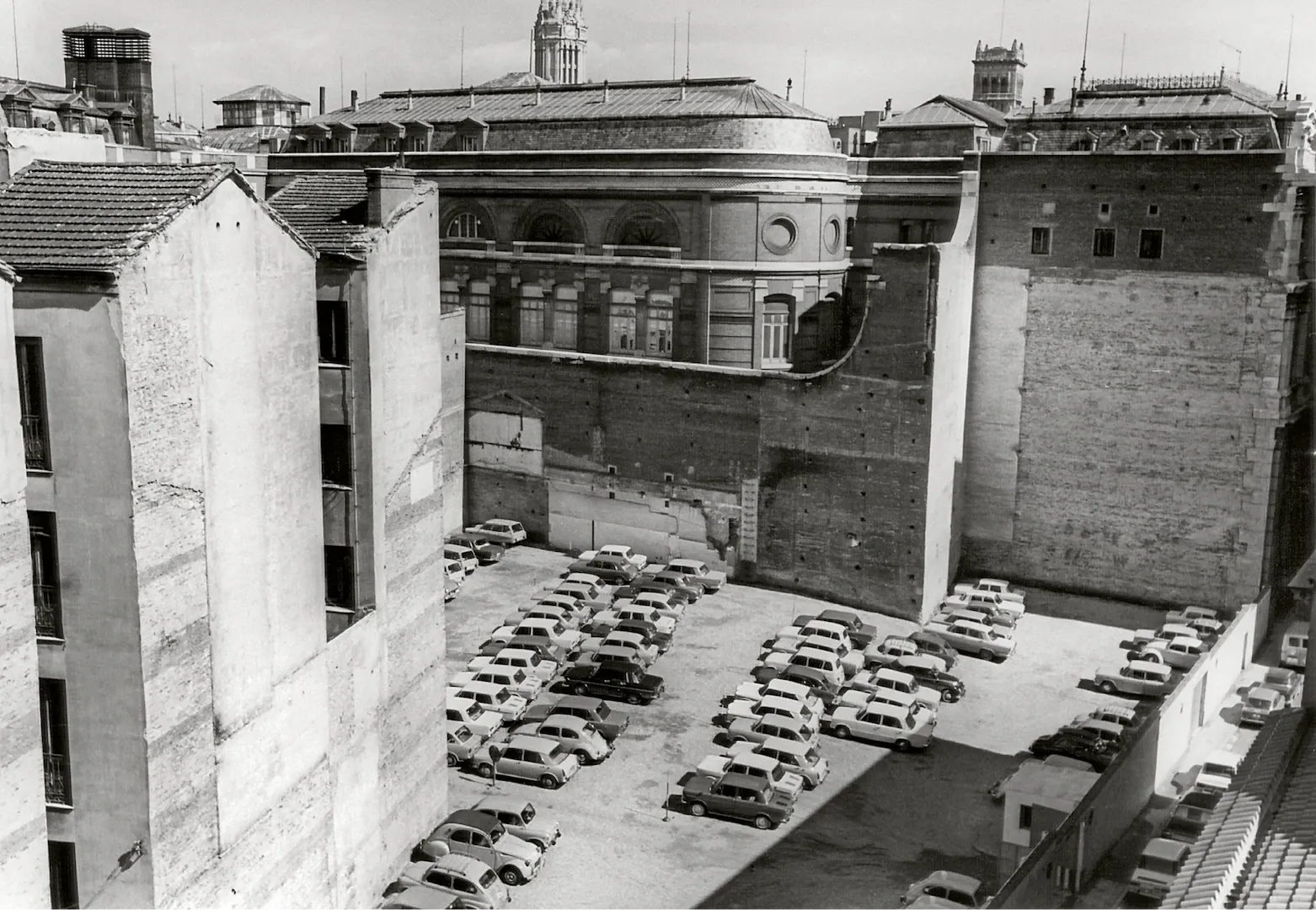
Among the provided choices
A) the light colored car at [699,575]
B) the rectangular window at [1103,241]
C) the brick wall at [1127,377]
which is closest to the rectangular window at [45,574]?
the light colored car at [699,575]

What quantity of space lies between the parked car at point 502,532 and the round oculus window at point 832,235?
571 inches

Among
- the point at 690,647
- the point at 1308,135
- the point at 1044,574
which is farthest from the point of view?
the point at 1044,574

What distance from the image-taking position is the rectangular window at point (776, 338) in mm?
42875

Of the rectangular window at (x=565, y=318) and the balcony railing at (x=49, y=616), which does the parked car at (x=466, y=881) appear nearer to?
the balcony railing at (x=49, y=616)

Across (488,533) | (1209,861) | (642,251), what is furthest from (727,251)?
(1209,861)

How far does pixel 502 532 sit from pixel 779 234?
14.0m

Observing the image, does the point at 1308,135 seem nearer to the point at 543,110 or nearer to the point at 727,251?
the point at 727,251

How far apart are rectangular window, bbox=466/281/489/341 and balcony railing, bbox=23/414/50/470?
31512 mm

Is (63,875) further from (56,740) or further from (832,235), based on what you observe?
(832,235)

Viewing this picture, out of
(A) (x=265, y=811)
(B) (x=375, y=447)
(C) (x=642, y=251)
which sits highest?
(C) (x=642, y=251)

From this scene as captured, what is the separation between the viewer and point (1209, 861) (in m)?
14.7

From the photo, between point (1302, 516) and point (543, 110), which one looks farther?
point (543, 110)

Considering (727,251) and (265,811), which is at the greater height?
(727,251)

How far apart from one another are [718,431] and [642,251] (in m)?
7.20
